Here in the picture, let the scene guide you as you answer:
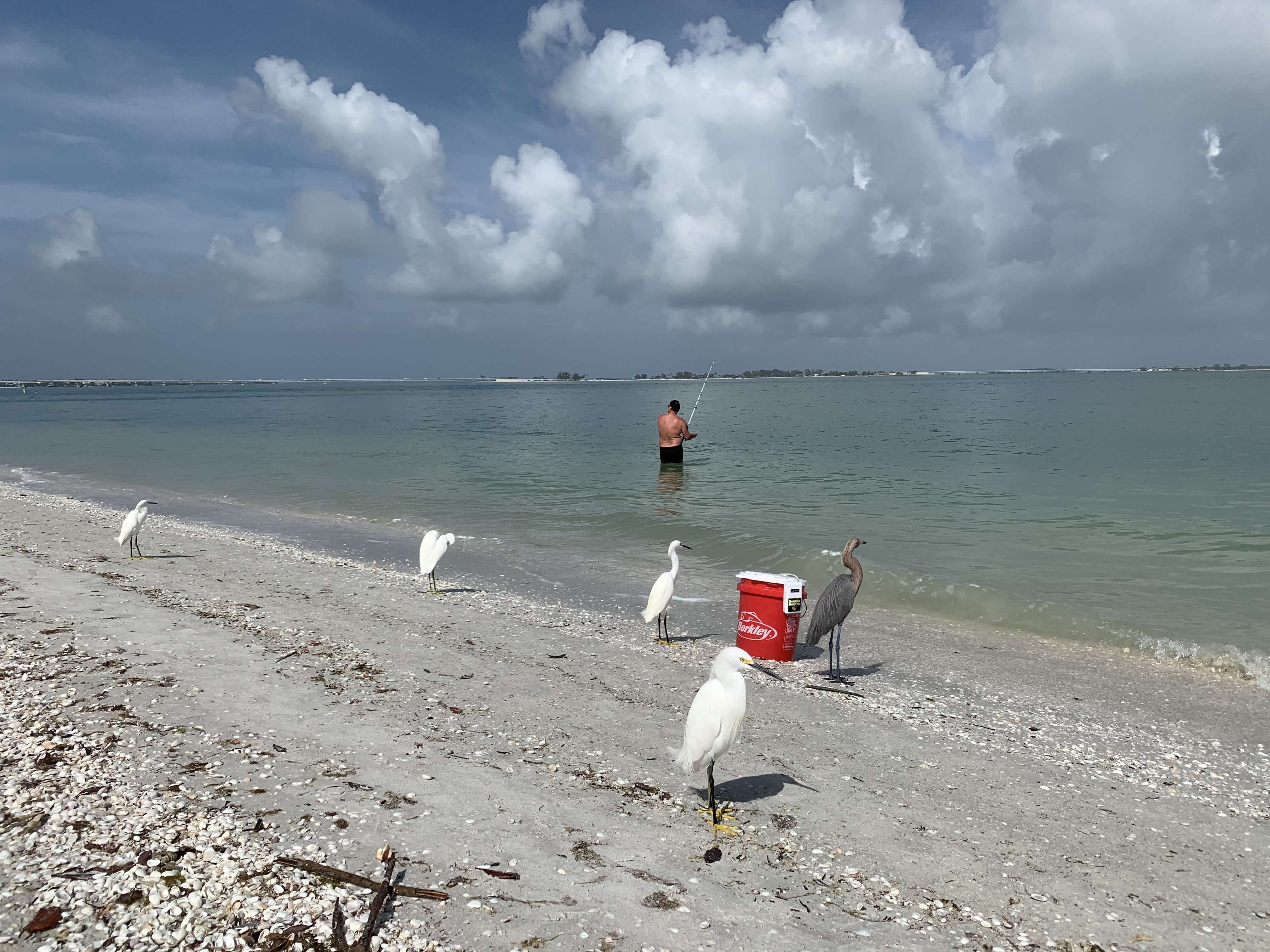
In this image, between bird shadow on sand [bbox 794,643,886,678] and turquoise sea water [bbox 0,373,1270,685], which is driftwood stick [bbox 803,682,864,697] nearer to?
bird shadow on sand [bbox 794,643,886,678]

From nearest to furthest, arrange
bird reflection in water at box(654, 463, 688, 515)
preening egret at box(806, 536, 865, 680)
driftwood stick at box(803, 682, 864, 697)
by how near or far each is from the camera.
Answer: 1. driftwood stick at box(803, 682, 864, 697)
2. preening egret at box(806, 536, 865, 680)
3. bird reflection in water at box(654, 463, 688, 515)

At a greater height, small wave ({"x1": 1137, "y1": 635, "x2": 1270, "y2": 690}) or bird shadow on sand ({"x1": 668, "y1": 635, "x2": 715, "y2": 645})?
small wave ({"x1": 1137, "y1": 635, "x2": 1270, "y2": 690})

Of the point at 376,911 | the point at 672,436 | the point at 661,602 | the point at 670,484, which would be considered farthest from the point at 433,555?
the point at 672,436

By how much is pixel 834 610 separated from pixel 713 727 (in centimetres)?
351

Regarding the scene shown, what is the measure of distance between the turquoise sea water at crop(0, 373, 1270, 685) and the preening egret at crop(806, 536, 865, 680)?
3.07 m

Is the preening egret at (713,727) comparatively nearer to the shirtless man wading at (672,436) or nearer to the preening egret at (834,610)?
the preening egret at (834,610)

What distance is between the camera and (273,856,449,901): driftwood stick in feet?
11.9

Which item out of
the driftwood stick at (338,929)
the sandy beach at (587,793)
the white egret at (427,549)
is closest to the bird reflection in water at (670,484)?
the white egret at (427,549)

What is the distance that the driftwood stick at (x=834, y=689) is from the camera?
724 cm

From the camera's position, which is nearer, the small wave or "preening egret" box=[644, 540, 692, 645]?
the small wave

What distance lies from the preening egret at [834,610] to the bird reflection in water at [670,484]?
9924 millimetres

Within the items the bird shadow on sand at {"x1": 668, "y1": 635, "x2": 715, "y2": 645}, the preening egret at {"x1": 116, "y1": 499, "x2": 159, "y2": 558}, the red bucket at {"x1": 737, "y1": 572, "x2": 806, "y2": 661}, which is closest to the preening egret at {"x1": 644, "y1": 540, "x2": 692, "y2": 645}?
the bird shadow on sand at {"x1": 668, "y1": 635, "x2": 715, "y2": 645}

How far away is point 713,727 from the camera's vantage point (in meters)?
4.59

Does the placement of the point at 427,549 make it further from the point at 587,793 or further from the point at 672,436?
the point at 672,436
